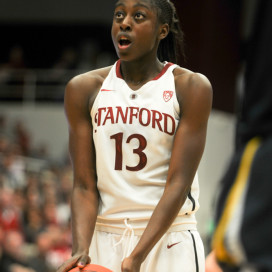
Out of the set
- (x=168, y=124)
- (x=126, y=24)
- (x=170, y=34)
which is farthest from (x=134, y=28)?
(x=168, y=124)

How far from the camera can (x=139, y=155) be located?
11.8 feet

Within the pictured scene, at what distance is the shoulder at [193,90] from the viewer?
3.57 m

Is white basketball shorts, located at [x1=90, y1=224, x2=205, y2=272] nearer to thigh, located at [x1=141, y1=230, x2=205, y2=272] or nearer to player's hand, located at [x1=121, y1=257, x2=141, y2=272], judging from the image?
thigh, located at [x1=141, y1=230, x2=205, y2=272]

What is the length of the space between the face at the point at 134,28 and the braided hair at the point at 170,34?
0.22 feet

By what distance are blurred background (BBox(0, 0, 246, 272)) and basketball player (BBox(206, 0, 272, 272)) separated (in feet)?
22.9

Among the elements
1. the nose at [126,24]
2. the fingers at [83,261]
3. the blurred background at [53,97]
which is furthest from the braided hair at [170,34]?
the blurred background at [53,97]

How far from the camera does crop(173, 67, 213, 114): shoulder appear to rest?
357 centimetres

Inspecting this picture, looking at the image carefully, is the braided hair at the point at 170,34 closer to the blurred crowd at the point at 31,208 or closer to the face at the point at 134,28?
the face at the point at 134,28

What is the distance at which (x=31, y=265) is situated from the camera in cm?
998

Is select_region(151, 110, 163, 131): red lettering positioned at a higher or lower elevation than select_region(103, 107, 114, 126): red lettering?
higher

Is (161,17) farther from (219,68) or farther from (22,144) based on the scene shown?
(22,144)

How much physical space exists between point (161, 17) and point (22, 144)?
40.5ft

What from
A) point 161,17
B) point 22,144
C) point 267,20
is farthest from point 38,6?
point 267,20

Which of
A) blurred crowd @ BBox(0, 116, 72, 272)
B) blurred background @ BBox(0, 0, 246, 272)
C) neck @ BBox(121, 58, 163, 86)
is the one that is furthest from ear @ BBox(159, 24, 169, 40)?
blurred crowd @ BBox(0, 116, 72, 272)
